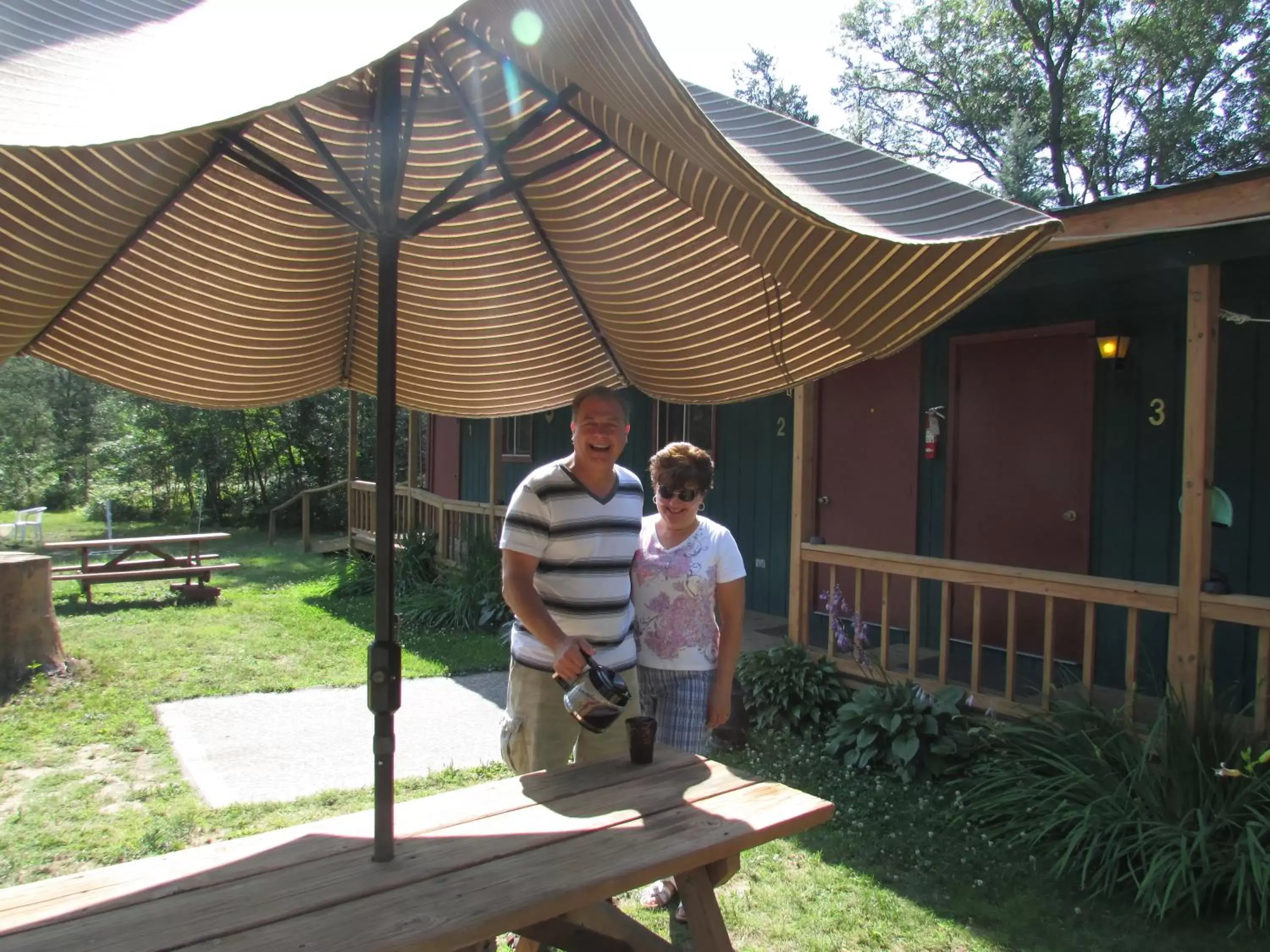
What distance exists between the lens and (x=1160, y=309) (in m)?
5.56

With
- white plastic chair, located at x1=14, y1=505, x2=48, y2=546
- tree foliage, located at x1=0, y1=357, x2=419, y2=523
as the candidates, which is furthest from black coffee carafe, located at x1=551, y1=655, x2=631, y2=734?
tree foliage, located at x1=0, y1=357, x2=419, y2=523

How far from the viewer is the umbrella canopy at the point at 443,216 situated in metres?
1.38

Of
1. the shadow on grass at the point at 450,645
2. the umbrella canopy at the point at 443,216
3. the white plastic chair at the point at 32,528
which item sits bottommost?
the shadow on grass at the point at 450,645

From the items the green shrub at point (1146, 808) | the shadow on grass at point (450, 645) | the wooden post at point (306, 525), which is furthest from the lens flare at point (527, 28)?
the wooden post at point (306, 525)

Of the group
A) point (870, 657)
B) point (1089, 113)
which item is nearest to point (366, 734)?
point (870, 657)

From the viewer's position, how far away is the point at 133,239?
2434 millimetres

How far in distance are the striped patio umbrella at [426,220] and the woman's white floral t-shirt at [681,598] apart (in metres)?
0.51

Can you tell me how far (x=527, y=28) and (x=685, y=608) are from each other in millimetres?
1862

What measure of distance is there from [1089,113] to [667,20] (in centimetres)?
2405

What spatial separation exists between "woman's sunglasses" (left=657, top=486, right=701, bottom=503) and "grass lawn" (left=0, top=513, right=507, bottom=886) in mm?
2404

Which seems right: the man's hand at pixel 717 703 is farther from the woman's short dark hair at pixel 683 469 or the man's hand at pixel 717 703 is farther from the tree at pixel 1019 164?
the tree at pixel 1019 164

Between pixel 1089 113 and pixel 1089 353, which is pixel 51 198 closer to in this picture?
pixel 1089 353

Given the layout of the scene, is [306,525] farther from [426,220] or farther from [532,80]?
[532,80]

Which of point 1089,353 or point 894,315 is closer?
point 894,315
